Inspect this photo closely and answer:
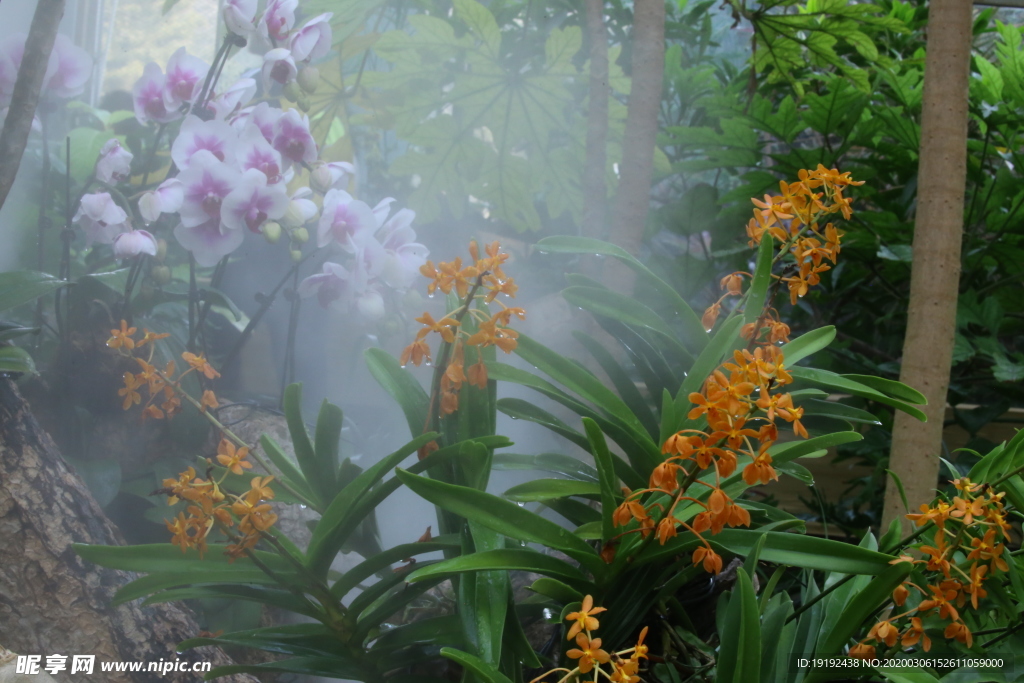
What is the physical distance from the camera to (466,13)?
2.22ft

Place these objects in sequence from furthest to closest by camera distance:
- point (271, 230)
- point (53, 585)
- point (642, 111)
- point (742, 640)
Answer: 1. point (642, 111)
2. point (271, 230)
3. point (53, 585)
4. point (742, 640)

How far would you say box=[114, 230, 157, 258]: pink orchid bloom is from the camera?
54 centimetres

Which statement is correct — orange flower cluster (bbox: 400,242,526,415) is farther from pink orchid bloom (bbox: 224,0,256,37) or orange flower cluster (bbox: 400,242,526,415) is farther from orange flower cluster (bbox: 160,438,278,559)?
pink orchid bloom (bbox: 224,0,256,37)

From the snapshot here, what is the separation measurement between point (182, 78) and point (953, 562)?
0.68m

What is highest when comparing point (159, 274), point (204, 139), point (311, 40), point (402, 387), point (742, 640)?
point (311, 40)

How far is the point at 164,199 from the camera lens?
54cm

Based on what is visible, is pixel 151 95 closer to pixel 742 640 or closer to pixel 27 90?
pixel 27 90

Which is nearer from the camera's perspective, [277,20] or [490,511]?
[490,511]

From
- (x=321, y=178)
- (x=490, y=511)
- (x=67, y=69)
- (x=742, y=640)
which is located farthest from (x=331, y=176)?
(x=742, y=640)

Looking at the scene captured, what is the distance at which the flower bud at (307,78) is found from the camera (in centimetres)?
58

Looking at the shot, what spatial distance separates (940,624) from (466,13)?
0.65 metres

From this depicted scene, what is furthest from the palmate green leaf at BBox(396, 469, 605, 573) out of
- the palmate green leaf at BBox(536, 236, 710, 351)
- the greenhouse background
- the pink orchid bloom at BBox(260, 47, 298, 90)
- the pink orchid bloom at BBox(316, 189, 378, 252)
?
the pink orchid bloom at BBox(260, 47, 298, 90)

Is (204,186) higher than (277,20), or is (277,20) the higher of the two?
(277,20)

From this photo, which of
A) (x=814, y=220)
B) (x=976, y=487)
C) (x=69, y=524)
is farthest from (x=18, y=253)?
(x=976, y=487)
